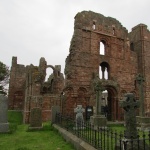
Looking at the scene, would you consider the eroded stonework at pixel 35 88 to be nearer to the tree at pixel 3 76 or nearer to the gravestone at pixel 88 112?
the gravestone at pixel 88 112

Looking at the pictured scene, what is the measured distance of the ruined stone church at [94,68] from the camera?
18.9 metres

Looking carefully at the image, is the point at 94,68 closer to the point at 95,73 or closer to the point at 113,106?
the point at 95,73

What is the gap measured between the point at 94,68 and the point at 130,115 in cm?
1537

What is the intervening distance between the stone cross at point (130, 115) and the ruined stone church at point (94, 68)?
13.3m

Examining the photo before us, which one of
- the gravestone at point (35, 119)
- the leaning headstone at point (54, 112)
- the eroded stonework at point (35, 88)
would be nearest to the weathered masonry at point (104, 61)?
the eroded stonework at point (35, 88)

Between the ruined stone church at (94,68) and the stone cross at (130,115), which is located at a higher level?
the ruined stone church at (94,68)

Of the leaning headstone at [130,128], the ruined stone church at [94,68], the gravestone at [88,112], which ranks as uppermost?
the ruined stone church at [94,68]

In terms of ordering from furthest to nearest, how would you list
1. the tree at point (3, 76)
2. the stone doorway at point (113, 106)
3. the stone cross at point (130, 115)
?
the tree at point (3, 76)
the stone doorway at point (113, 106)
the stone cross at point (130, 115)

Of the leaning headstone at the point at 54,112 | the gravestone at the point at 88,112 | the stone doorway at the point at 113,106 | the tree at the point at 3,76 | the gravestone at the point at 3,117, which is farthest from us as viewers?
the tree at the point at 3,76

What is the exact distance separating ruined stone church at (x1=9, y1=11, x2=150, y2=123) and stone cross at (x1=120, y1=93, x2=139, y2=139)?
13259mm

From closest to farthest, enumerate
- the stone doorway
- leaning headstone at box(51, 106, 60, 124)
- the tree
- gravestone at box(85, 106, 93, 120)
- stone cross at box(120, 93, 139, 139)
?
stone cross at box(120, 93, 139, 139) < leaning headstone at box(51, 106, 60, 124) < gravestone at box(85, 106, 93, 120) < the stone doorway < the tree

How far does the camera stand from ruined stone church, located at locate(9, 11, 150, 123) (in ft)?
61.9

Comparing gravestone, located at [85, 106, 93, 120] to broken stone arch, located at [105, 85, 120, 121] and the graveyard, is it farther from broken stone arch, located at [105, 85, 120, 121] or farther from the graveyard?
broken stone arch, located at [105, 85, 120, 121]

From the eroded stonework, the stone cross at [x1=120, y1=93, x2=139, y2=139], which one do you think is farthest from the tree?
the stone cross at [x1=120, y1=93, x2=139, y2=139]
